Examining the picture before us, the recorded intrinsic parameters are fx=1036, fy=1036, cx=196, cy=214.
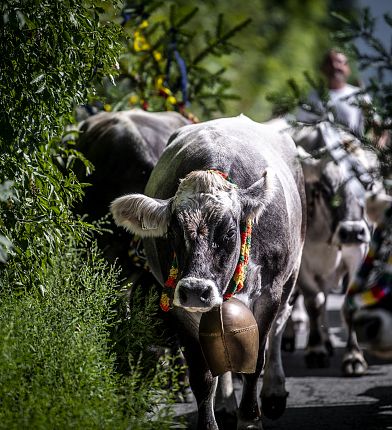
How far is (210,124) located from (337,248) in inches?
101

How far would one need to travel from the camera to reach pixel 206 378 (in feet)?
20.0

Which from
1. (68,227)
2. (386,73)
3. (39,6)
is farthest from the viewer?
(68,227)

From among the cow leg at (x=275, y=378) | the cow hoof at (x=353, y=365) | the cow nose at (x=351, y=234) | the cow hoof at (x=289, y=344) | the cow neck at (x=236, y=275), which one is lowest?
the cow hoof at (x=289, y=344)

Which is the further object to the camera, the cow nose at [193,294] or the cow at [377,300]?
the cow nose at [193,294]

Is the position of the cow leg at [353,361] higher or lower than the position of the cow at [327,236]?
lower

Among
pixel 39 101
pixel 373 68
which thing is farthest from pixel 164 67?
pixel 373 68

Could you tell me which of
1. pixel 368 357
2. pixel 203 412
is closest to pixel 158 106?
pixel 368 357

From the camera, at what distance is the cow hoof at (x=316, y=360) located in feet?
30.3

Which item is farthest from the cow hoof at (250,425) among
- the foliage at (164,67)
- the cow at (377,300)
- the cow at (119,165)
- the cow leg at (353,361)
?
the foliage at (164,67)

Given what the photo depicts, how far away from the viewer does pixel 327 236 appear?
350 inches

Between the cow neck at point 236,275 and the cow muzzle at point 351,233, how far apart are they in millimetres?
2841

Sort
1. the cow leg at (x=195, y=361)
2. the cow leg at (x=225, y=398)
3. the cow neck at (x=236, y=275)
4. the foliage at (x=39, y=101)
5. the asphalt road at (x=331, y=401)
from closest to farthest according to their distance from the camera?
1. the foliage at (x=39, y=101)
2. the cow neck at (x=236, y=275)
3. the cow leg at (x=195, y=361)
4. the cow leg at (x=225, y=398)
5. the asphalt road at (x=331, y=401)

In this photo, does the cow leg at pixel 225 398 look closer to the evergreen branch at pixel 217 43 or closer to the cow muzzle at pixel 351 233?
the cow muzzle at pixel 351 233

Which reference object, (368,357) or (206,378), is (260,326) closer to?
(206,378)
